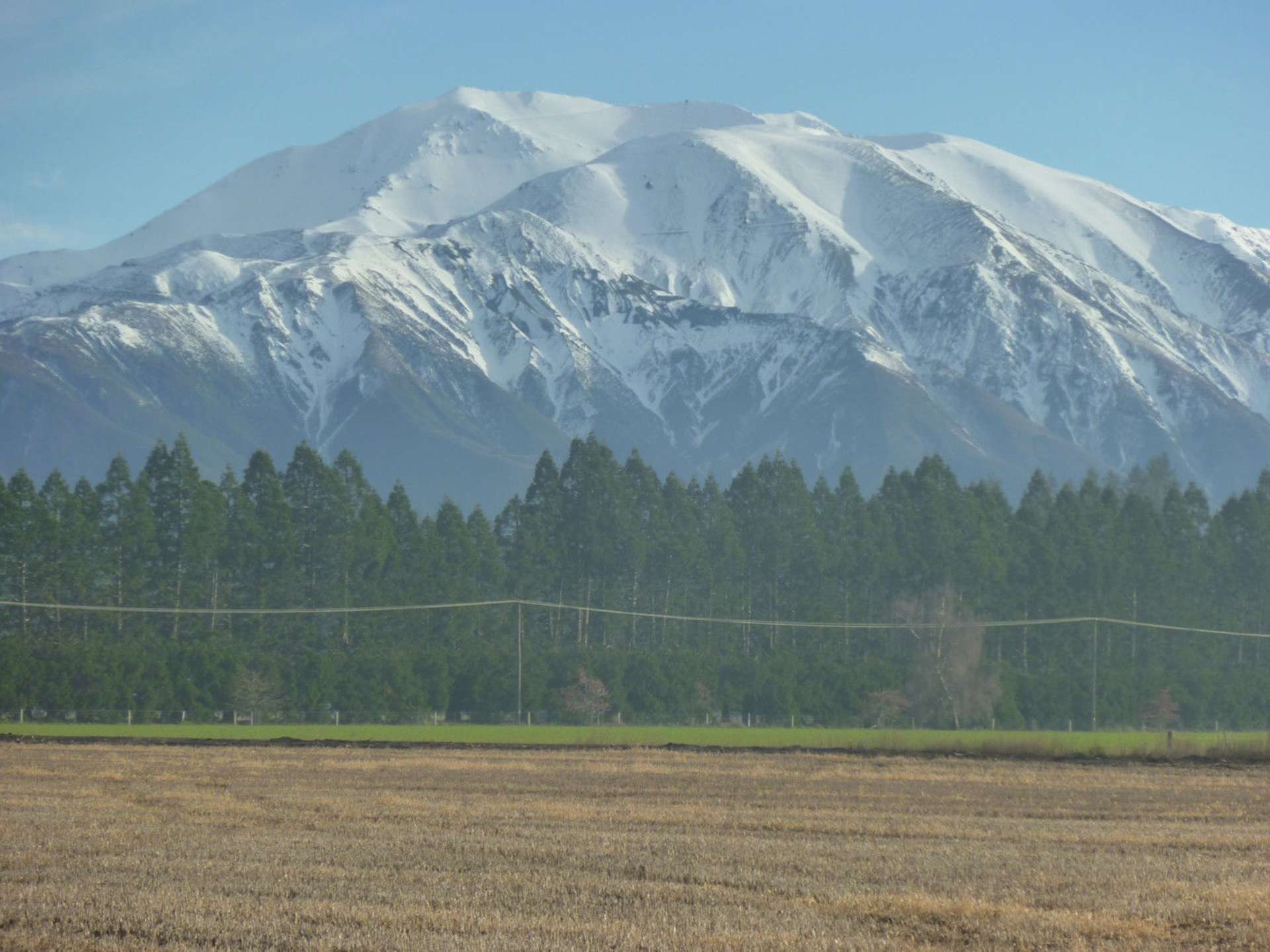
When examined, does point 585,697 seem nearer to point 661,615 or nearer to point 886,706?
point 661,615

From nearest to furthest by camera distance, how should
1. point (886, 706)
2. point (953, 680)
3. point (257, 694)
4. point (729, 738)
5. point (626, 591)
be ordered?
1. point (729, 738)
2. point (257, 694)
3. point (886, 706)
4. point (953, 680)
5. point (626, 591)

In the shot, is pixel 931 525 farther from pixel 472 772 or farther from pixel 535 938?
pixel 535 938

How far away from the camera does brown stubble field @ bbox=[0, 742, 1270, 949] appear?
2480 cm

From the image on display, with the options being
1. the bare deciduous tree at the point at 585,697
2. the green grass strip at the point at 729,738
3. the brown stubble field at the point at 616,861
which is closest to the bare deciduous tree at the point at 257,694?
the green grass strip at the point at 729,738

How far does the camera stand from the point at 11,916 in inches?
1000

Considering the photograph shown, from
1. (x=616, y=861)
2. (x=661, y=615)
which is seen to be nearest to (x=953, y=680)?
(x=661, y=615)

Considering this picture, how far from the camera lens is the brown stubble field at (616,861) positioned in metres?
24.8

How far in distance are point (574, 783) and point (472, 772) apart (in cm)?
496

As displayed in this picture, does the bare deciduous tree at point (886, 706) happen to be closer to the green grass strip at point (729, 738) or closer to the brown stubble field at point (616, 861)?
the green grass strip at point (729, 738)

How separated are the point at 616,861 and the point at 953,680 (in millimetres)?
92068

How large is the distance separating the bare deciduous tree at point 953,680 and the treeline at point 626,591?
0.41 m

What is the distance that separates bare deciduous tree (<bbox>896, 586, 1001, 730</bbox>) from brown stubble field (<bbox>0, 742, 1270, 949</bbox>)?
65353 mm

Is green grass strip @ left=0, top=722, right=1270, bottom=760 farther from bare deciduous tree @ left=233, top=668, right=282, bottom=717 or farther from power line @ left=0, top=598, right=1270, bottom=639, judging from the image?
power line @ left=0, top=598, right=1270, bottom=639

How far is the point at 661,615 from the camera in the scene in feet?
422
